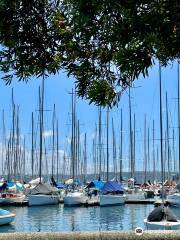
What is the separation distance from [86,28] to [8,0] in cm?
108

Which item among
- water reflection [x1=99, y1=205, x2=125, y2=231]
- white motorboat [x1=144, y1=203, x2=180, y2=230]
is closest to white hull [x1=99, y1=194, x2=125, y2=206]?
water reflection [x1=99, y1=205, x2=125, y2=231]

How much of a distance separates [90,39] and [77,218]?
128ft

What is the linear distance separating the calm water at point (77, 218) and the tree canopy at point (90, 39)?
88.6 ft

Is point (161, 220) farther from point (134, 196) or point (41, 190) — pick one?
point (134, 196)

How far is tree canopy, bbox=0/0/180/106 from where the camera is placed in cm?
652

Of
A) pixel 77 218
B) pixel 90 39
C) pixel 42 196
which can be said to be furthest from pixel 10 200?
pixel 90 39

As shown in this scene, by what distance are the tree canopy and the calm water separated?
2700cm

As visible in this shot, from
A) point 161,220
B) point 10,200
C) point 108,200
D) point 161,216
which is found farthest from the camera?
point 10,200

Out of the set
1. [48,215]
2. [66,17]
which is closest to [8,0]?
[66,17]

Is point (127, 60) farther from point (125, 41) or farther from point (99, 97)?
point (99, 97)

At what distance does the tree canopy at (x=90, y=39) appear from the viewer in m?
6.52

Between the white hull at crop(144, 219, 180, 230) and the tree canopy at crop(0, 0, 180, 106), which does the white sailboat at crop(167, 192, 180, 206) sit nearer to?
the white hull at crop(144, 219, 180, 230)

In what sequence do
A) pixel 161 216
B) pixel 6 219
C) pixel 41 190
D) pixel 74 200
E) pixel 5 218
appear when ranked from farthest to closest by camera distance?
pixel 41 190 < pixel 74 200 < pixel 6 219 < pixel 5 218 < pixel 161 216

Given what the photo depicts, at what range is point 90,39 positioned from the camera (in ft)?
24.2
